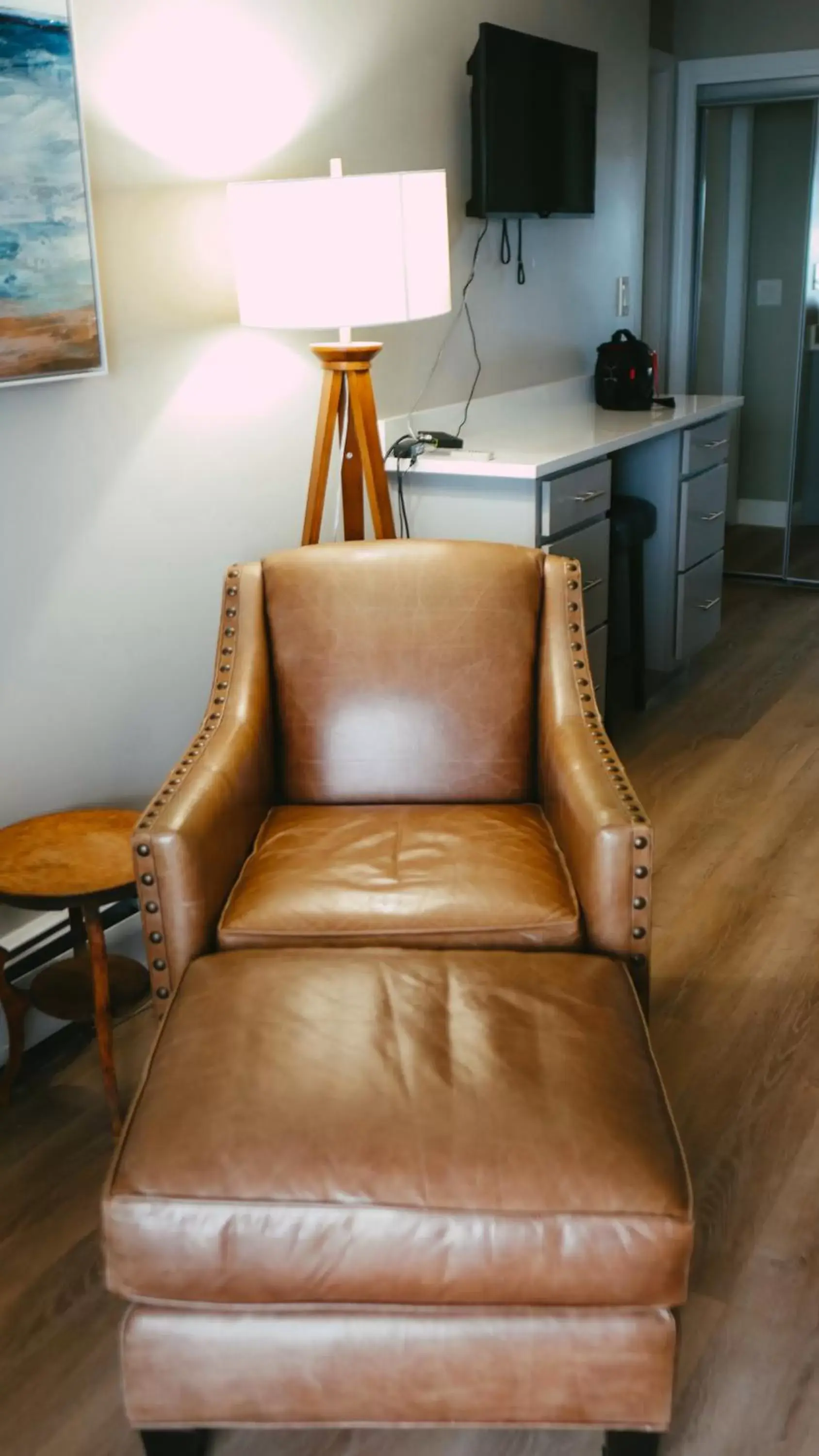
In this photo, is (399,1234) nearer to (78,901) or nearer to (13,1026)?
(78,901)

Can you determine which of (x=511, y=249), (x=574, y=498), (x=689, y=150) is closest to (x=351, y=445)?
(x=574, y=498)

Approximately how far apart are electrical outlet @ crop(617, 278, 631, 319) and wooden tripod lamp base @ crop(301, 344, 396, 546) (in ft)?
7.14

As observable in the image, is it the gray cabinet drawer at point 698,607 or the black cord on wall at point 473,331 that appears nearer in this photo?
the black cord on wall at point 473,331

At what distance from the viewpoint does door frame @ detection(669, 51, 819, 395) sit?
15.6 ft

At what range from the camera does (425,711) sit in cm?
218

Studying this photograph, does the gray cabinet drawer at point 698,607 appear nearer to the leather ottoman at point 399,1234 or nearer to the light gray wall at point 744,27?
the light gray wall at point 744,27

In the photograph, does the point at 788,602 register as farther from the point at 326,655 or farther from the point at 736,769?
the point at 326,655

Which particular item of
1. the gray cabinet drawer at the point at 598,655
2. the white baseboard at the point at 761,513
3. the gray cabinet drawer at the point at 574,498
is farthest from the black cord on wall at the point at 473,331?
the white baseboard at the point at 761,513

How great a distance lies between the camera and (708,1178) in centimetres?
193

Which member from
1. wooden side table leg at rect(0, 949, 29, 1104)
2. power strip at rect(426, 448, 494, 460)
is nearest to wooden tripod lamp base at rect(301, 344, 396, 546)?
power strip at rect(426, 448, 494, 460)

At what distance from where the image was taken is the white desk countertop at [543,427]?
3010 mm

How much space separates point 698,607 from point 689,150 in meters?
1.94

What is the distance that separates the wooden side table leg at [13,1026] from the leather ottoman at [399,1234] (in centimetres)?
70

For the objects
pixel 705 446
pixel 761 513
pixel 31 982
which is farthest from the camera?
pixel 761 513
